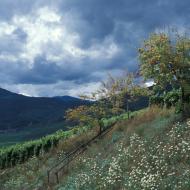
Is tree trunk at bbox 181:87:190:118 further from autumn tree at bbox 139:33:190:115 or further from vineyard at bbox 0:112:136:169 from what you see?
vineyard at bbox 0:112:136:169

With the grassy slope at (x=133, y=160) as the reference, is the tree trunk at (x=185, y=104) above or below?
above

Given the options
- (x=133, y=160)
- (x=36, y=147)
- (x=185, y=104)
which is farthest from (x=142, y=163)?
(x=36, y=147)

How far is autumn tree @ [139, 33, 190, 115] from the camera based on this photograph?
35.8 m

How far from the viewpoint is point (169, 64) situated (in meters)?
36.1

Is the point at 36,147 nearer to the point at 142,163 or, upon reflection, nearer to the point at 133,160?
the point at 133,160

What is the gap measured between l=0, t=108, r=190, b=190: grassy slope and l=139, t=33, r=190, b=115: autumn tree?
2333 mm

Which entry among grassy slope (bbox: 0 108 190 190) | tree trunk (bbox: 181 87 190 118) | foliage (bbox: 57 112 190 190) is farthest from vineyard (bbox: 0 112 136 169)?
tree trunk (bbox: 181 87 190 118)

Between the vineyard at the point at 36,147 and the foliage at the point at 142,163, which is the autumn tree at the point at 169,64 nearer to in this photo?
the foliage at the point at 142,163

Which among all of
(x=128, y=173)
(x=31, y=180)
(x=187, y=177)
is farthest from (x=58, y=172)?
(x=187, y=177)

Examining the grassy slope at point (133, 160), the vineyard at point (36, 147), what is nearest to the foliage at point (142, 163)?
the grassy slope at point (133, 160)

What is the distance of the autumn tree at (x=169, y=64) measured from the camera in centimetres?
3581

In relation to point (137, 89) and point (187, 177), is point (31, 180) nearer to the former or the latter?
point (137, 89)

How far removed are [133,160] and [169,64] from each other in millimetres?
9700

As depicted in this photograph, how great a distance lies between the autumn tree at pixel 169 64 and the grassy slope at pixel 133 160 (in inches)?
91.8
